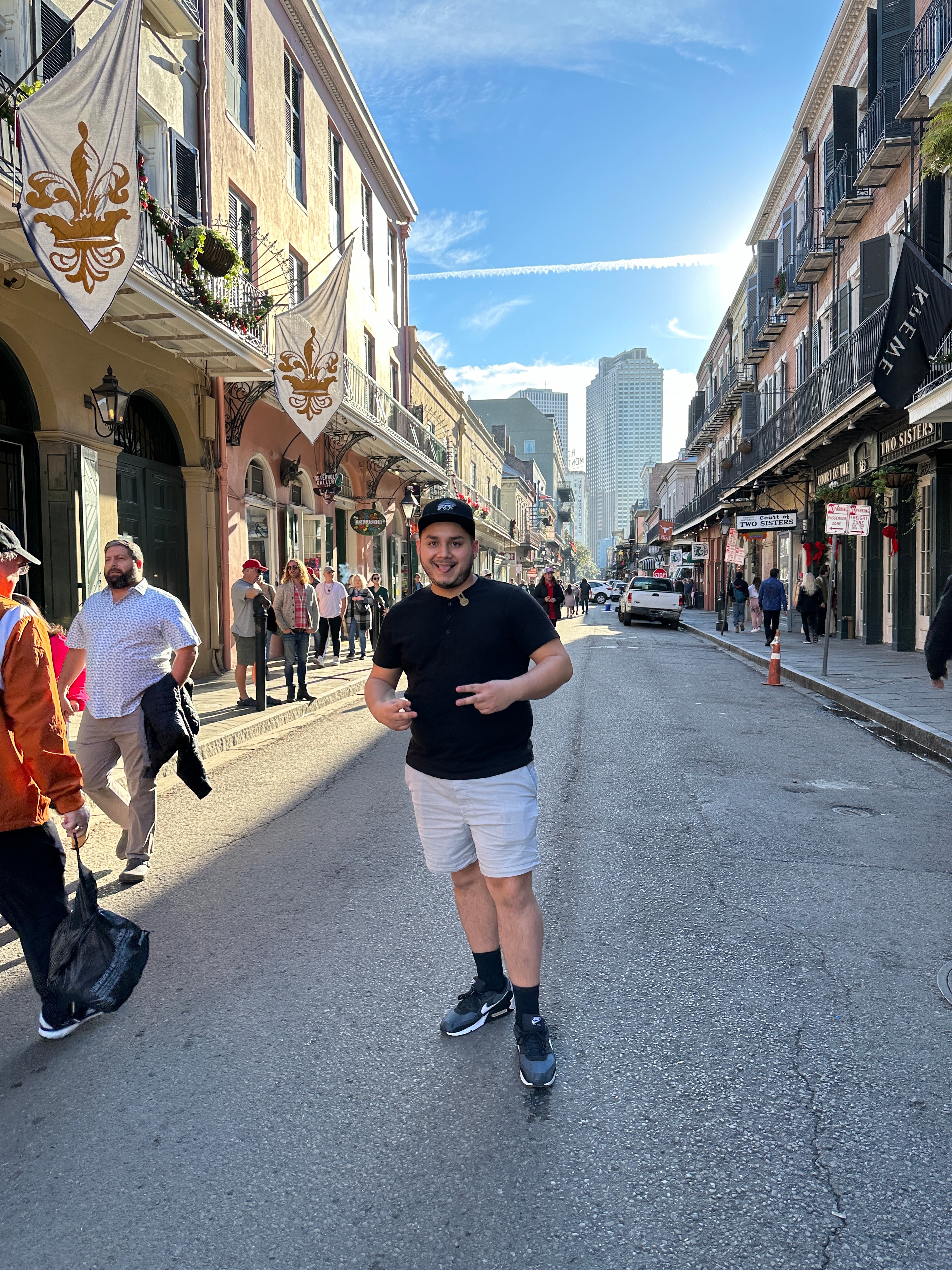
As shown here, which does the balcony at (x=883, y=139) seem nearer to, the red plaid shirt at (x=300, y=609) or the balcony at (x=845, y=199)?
the balcony at (x=845, y=199)

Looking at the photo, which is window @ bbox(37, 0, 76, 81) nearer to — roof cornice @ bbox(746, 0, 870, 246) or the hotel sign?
the hotel sign

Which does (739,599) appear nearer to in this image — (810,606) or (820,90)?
(810,606)

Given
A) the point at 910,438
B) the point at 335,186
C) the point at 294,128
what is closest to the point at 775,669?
the point at 910,438

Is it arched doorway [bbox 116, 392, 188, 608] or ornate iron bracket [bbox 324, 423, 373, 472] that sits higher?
ornate iron bracket [bbox 324, 423, 373, 472]

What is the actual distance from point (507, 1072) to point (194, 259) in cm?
1122

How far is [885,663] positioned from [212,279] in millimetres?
12517

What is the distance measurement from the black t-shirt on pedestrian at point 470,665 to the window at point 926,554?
630 inches

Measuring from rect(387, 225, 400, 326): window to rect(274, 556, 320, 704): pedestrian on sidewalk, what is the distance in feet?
57.0

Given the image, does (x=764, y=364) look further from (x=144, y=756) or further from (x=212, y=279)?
(x=144, y=756)

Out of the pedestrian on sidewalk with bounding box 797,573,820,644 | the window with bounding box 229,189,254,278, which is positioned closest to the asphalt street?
the window with bounding box 229,189,254,278

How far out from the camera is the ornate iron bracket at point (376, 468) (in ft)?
76.0

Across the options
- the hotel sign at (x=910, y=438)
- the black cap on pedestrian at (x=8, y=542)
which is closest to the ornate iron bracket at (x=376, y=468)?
the hotel sign at (x=910, y=438)

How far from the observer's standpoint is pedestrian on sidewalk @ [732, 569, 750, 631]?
27109mm

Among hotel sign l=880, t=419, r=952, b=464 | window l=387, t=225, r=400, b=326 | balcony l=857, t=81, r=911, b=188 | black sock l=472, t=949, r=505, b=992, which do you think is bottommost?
black sock l=472, t=949, r=505, b=992
